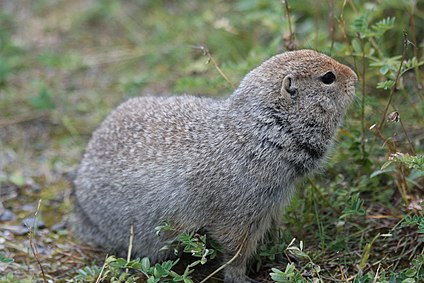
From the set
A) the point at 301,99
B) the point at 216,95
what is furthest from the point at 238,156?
the point at 216,95

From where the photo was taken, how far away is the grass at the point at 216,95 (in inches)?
173

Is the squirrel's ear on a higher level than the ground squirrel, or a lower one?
higher

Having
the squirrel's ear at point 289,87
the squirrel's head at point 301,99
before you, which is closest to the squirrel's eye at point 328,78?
the squirrel's head at point 301,99

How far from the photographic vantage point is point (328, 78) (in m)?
4.26

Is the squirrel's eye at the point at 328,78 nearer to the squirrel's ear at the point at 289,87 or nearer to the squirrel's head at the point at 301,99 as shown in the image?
the squirrel's head at the point at 301,99

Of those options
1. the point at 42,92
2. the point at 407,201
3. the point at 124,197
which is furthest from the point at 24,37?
the point at 407,201

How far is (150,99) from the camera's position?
203 inches

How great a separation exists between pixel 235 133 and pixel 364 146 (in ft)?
3.74

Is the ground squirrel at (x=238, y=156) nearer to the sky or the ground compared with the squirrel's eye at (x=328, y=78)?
nearer to the ground

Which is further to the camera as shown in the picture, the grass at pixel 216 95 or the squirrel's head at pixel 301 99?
the grass at pixel 216 95

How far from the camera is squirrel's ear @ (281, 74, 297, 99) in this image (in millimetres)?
4168

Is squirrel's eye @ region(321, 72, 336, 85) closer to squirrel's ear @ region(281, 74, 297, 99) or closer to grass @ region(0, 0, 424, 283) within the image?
squirrel's ear @ region(281, 74, 297, 99)

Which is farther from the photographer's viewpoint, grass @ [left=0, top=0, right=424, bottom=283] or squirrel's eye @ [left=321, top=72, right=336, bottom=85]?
grass @ [left=0, top=0, right=424, bottom=283]

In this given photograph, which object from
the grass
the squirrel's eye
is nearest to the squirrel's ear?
the squirrel's eye
